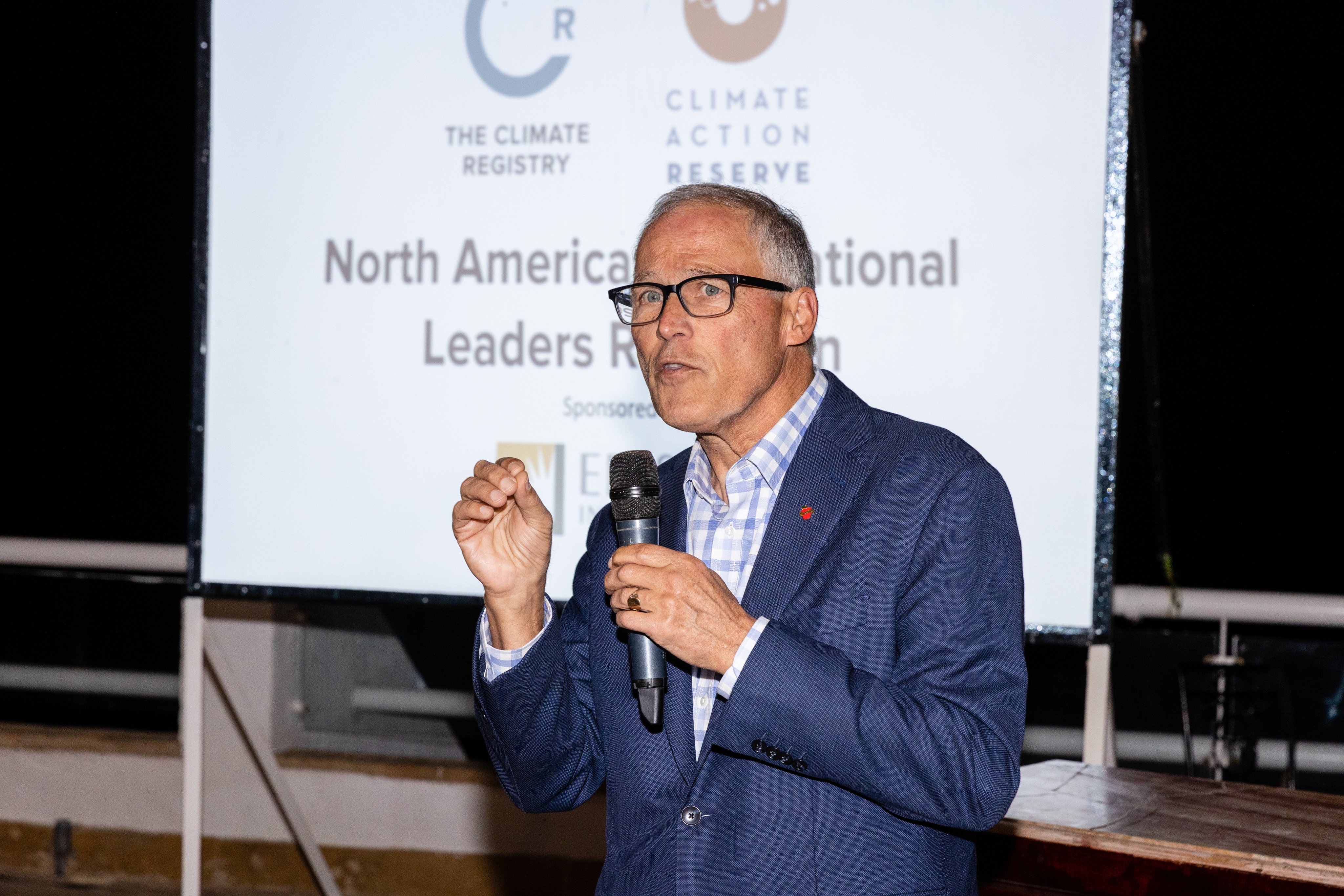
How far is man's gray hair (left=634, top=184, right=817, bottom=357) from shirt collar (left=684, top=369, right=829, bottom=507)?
0.26ft

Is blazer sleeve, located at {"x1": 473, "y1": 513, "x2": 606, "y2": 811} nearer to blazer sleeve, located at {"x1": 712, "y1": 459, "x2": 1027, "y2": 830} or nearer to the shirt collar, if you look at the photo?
the shirt collar

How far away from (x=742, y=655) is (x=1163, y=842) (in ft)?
2.38

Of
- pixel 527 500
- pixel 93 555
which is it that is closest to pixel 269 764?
A: pixel 93 555

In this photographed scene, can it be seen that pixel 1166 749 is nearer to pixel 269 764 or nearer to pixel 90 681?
pixel 269 764

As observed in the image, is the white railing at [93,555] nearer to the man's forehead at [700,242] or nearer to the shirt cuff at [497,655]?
the shirt cuff at [497,655]

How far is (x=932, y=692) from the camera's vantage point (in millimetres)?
1230

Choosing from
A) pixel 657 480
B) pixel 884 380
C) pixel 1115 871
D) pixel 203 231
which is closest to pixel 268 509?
pixel 203 231

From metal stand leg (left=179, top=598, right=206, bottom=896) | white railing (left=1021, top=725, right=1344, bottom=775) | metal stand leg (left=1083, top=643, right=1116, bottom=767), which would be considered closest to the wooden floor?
metal stand leg (left=179, top=598, right=206, bottom=896)

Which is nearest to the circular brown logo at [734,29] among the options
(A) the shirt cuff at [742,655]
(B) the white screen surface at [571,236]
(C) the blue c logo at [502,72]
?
(B) the white screen surface at [571,236]

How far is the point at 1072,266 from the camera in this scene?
7.69ft

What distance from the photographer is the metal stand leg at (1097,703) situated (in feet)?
8.01

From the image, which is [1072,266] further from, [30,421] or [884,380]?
[30,421]

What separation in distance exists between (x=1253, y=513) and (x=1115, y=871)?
4.50m

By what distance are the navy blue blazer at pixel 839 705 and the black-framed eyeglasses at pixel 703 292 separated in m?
0.18
